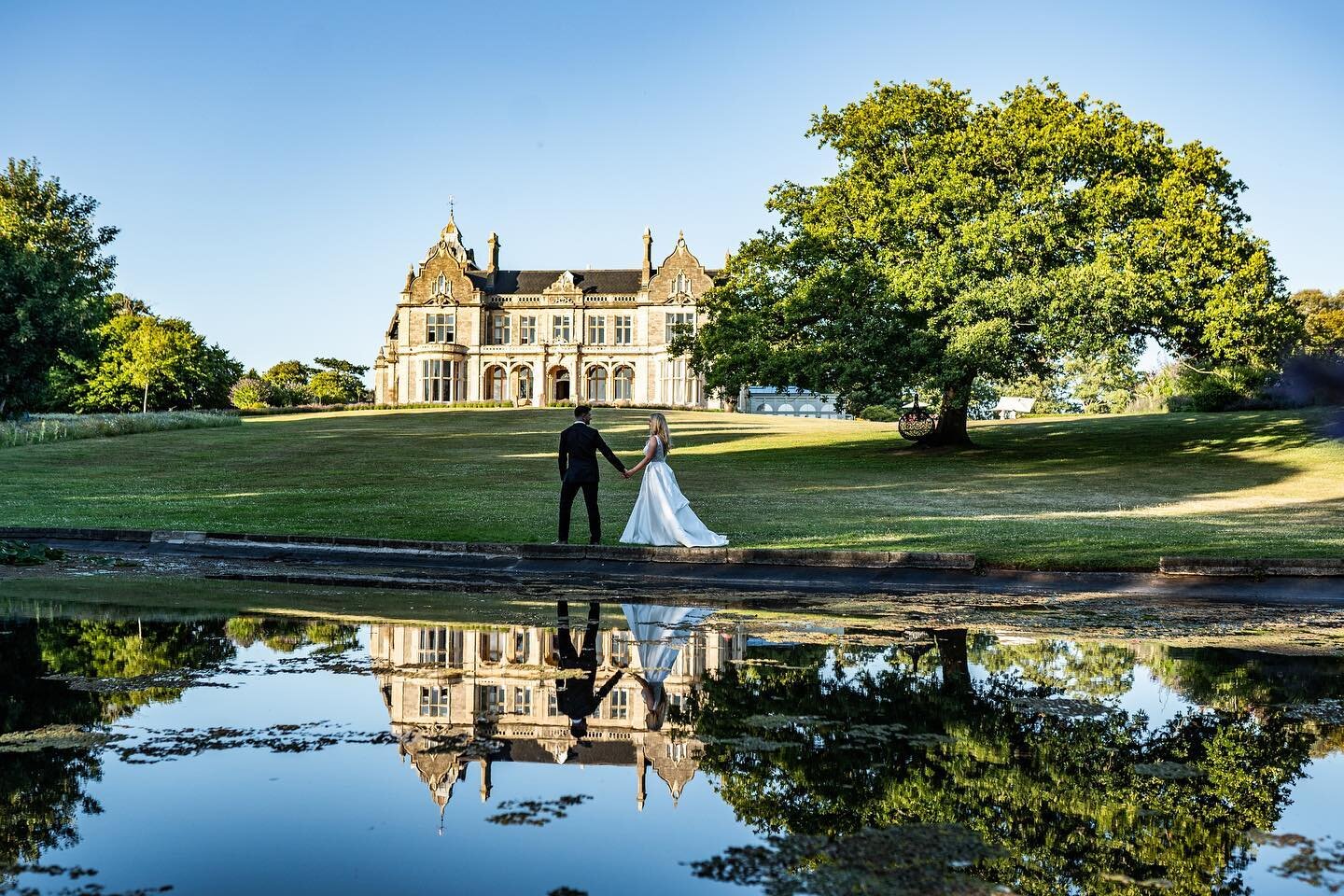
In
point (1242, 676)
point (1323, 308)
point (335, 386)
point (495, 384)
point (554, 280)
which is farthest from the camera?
point (335, 386)

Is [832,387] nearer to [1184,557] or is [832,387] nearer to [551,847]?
[1184,557]

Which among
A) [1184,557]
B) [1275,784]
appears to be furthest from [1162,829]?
[1184,557]

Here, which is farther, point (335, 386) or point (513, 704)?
point (335, 386)

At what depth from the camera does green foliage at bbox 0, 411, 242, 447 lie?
4209 cm

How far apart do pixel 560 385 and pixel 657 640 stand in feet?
286

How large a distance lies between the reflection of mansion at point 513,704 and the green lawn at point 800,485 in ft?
26.4

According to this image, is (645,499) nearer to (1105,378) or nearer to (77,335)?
(77,335)

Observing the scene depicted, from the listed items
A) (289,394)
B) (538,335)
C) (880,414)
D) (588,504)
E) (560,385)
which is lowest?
(588,504)

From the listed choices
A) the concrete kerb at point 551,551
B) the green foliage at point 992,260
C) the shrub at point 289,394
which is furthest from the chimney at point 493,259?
the concrete kerb at point 551,551

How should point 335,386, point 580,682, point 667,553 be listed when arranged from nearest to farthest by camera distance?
point 580,682 < point 667,553 < point 335,386

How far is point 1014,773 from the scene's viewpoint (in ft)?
A: 16.3

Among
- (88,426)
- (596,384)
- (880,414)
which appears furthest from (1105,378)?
(88,426)

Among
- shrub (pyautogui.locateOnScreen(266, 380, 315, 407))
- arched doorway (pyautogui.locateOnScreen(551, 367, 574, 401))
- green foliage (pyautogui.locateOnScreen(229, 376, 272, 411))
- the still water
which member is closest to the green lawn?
the still water

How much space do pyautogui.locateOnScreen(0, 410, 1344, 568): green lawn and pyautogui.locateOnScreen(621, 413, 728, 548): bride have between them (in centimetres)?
134
